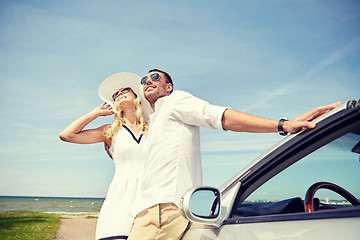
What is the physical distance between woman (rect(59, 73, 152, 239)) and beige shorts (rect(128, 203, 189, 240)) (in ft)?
1.95

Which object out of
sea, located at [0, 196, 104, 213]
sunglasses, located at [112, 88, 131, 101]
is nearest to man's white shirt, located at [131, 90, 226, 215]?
sunglasses, located at [112, 88, 131, 101]

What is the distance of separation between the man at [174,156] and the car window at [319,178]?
331 mm

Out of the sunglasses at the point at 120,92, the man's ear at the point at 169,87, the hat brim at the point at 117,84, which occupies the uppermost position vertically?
the hat brim at the point at 117,84

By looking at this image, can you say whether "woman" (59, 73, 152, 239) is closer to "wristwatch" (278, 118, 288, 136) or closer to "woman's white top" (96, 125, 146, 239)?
"woman's white top" (96, 125, 146, 239)

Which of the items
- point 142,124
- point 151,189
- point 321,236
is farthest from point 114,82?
point 321,236

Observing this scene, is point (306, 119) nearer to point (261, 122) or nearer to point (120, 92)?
point (261, 122)

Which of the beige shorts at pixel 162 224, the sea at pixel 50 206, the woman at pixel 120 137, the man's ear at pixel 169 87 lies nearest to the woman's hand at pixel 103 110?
the woman at pixel 120 137

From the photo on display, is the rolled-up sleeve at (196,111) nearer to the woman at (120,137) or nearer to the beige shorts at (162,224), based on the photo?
the beige shorts at (162,224)

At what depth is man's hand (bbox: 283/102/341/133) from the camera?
5.47ft

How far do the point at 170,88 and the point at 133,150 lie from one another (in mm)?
669

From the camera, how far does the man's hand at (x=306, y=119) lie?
5.47 ft

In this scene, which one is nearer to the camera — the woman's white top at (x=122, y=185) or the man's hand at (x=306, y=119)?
the man's hand at (x=306, y=119)

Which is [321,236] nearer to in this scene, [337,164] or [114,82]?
[337,164]

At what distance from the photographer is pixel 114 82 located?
14.0 feet
